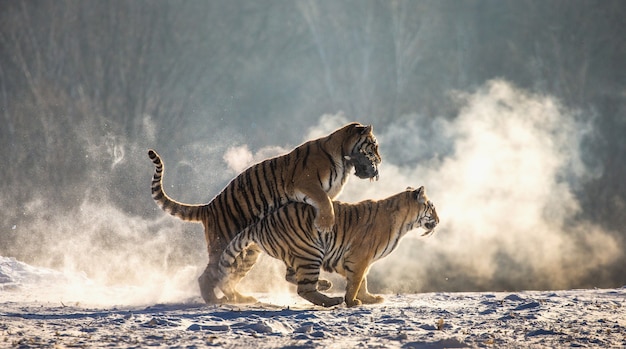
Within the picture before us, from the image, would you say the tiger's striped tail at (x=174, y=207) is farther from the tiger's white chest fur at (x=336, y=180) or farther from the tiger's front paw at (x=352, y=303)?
the tiger's front paw at (x=352, y=303)

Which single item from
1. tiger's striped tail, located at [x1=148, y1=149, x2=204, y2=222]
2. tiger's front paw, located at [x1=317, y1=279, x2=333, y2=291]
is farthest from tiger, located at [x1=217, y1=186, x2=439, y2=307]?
tiger's striped tail, located at [x1=148, y1=149, x2=204, y2=222]

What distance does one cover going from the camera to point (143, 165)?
16016 mm

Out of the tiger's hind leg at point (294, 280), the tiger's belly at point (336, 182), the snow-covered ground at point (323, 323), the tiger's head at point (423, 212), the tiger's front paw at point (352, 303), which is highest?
the tiger's belly at point (336, 182)

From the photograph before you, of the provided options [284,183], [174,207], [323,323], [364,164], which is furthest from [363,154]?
[323,323]

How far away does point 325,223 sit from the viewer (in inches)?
274

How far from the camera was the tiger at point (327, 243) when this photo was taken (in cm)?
701

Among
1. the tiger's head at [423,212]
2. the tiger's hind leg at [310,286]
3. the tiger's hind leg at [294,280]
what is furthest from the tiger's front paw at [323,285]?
the tiger's head at [423,212]

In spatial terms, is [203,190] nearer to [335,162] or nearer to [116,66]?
[116,66]

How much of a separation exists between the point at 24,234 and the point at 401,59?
40.8ft

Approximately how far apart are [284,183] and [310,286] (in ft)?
3.53

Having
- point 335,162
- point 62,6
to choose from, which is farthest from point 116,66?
point 335,162

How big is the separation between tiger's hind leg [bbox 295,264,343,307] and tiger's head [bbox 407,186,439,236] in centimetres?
113

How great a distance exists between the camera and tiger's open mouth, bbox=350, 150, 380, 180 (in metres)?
7.56

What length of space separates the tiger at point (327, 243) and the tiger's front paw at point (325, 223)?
0.10m
